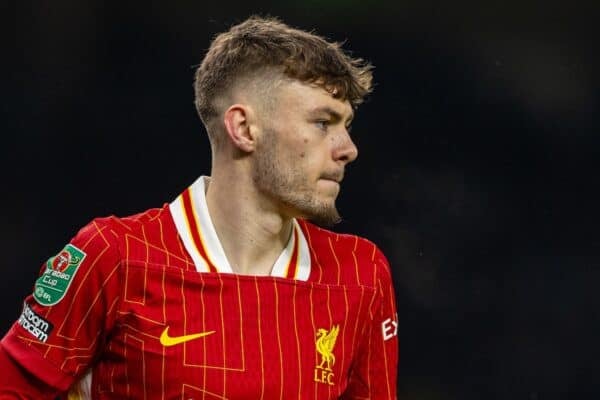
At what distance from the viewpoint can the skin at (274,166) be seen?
1556 millimetres

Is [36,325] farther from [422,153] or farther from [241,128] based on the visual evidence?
[422,153]

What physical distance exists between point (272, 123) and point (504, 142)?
3.29 feet

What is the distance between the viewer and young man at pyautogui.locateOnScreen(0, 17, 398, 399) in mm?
1485

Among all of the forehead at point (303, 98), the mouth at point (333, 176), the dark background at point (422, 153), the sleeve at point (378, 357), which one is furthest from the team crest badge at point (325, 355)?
the dark background at point (422, 153)

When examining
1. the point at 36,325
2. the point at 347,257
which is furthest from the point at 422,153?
→ the point at 36,325

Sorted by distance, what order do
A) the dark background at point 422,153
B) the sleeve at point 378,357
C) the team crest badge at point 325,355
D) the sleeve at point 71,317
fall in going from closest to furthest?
the sleeve at point 71,317 → the team crest badge at point 325,355 → the sleeve at point 378,357 → the dark background at point 422,153

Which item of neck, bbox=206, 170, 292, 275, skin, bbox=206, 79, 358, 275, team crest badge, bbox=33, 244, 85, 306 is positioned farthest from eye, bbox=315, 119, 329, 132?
team crest badge, bbox=33, 244, 85, 306

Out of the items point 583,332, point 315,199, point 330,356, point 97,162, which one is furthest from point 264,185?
point 583,332

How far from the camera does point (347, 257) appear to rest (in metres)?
1.70

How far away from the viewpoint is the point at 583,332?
7.77 feet

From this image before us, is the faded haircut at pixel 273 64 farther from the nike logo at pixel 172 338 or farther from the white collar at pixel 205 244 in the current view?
the nike logo at pixel 172 338

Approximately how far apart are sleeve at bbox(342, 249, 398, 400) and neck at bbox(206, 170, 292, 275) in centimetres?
20

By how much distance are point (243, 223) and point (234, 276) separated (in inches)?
3.3

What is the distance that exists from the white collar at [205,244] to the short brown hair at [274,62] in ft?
0.43
